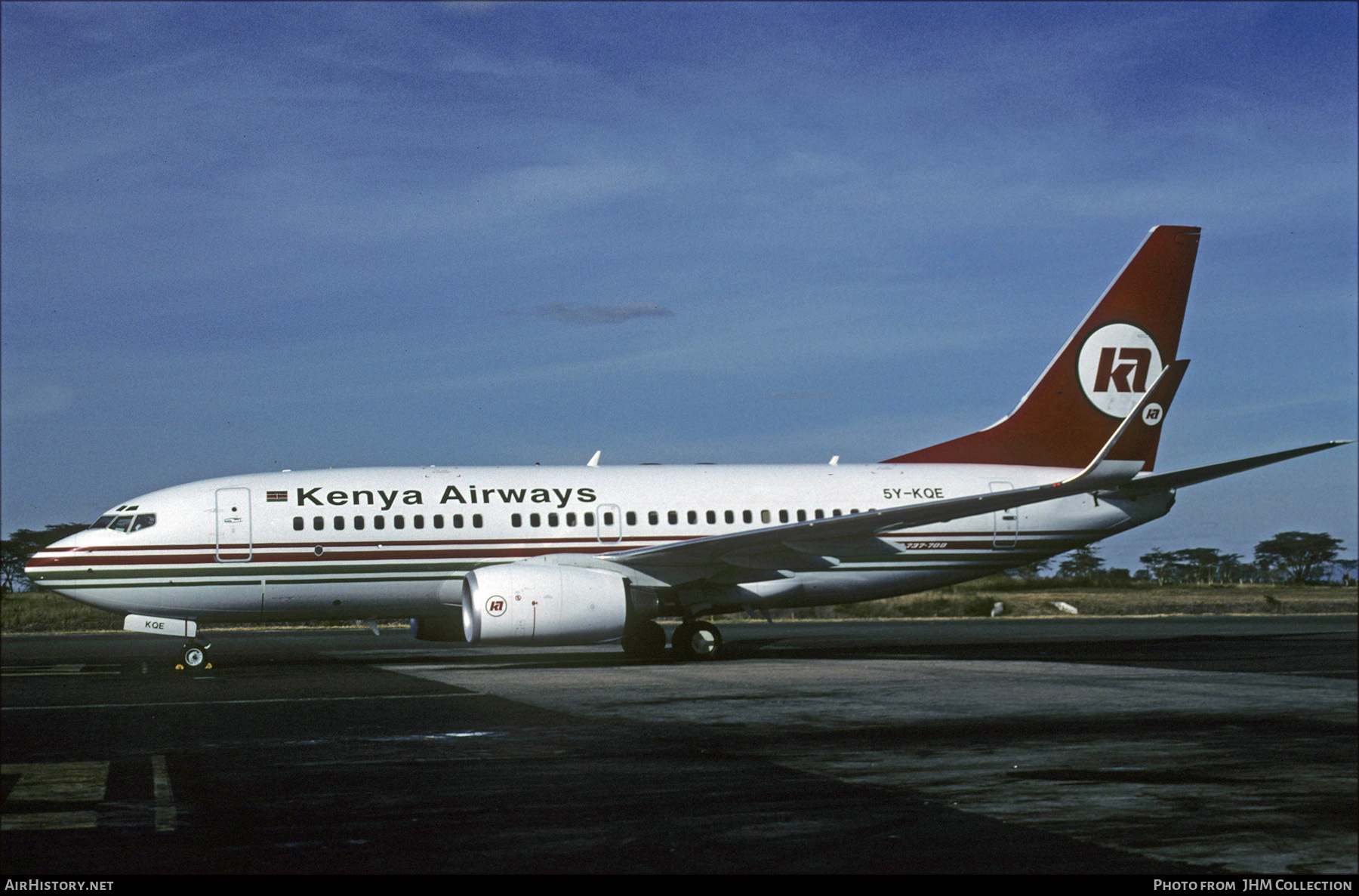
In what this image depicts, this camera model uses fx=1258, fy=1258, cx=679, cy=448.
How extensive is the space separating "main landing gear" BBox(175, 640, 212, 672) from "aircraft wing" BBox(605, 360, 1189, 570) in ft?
23.1

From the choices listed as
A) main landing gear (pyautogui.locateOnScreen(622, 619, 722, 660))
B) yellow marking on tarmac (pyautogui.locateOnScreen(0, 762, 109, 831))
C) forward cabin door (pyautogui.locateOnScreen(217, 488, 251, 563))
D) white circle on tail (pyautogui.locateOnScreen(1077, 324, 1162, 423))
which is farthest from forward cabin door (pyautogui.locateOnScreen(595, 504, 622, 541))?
yellow marking on tarmac (pyautogui.locateOnScreen(0, 762, 109, 831))

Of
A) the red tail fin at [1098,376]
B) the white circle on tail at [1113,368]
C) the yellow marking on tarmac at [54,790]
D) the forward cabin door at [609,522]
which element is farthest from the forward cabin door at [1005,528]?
the yellow marking on tarmac at [54,790]

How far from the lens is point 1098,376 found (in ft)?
86.4

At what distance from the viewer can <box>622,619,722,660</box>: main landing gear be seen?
2180cm

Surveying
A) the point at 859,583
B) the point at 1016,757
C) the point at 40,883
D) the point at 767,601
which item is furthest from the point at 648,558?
the point at 40,883

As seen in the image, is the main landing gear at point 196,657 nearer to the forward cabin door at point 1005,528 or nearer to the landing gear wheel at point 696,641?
the landing gear wheel at point 696,641

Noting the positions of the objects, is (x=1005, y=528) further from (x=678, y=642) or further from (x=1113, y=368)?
(x=678, y=642)

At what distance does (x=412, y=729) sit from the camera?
12164 mm

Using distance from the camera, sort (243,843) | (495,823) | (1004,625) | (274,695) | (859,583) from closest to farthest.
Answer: (243,843) < (495,823) < (274,695) < (859,583) < (1004,625)

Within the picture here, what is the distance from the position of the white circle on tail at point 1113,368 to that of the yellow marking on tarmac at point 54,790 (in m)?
21.2

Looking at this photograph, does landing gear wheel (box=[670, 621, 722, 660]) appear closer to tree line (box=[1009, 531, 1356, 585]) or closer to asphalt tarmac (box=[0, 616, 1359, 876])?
asphalt tarmac (box=[0, 616, 1359, 876])

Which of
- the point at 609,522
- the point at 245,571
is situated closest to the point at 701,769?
the point at 609,522

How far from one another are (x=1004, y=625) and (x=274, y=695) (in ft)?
71.1

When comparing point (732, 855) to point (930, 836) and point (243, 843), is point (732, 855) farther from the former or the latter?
point (243, 843)
